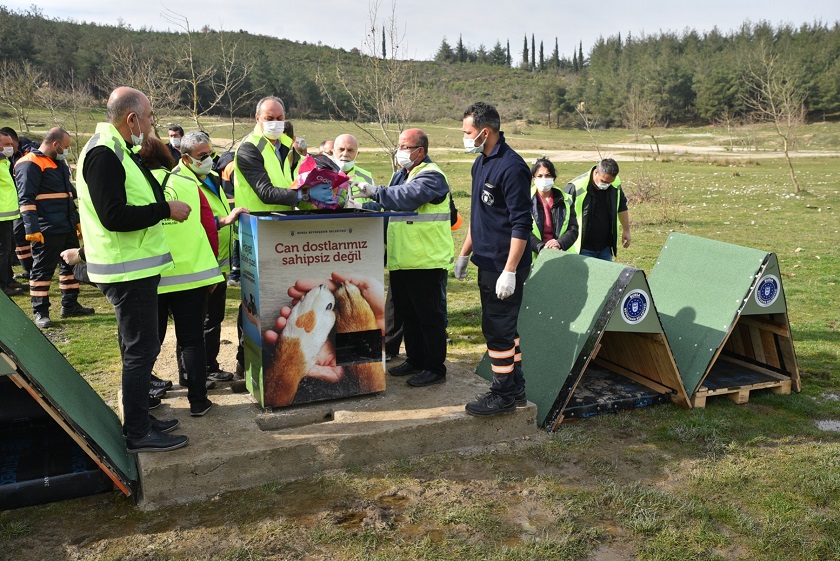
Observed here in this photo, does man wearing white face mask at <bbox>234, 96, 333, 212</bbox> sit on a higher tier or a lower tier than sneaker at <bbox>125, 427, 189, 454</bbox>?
higher

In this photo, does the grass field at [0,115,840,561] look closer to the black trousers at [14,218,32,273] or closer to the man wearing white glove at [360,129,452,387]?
the man wearing white glove at [360,129,452,387]

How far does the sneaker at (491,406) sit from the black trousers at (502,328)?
1.7 inches

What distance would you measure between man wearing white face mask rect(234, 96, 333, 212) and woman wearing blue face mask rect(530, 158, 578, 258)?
298cm

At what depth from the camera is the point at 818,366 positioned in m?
6.76

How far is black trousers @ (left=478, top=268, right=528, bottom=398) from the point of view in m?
4.83

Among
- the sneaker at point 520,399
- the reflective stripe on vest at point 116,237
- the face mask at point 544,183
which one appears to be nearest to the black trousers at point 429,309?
the sneaker at point 520,399

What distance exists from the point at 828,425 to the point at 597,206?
2962 millimetres

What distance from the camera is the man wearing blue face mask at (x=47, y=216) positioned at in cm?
838

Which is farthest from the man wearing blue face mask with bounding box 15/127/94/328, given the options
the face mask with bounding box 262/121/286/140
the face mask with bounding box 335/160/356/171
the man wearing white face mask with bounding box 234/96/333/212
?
the face mask with bounding box 262/121/286/140

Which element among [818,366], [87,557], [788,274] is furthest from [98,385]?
[788,274]

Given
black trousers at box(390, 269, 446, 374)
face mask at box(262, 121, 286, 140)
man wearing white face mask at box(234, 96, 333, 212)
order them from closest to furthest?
man wearing white face mask at box(234, 96, 333, 212) < face mask at box(262, 121, 286, 140) < black trousers at box(390, 269, 446, 374)

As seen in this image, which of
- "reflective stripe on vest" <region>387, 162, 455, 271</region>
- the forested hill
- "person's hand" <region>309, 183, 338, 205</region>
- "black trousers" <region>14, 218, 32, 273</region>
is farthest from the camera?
the forested hill

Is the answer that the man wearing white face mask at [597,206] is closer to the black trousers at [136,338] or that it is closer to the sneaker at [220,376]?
the sneaker at [220,376]

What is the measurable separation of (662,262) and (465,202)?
14969 millimetres
